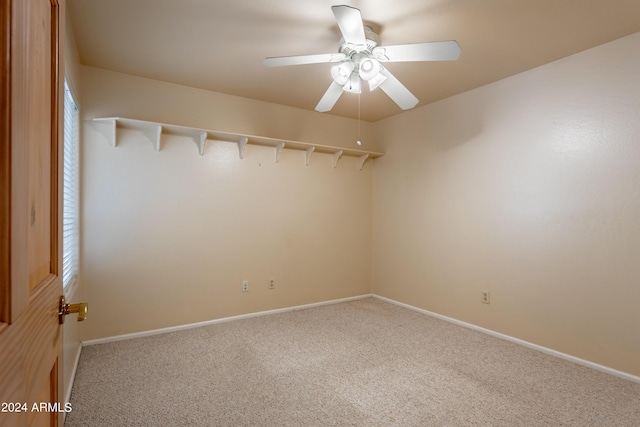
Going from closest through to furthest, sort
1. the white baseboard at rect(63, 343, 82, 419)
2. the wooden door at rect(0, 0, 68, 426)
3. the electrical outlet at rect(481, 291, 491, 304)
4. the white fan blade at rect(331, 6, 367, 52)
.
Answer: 1. the wooden door at rect(0, 0, 68, 426)
2. the white fan blade at rect(331, 6, 367, 52)
3. the white baseboard at rect(63, 343, 82, 419)
4. the electrical outlet at rect(481, 291, 491, 304)

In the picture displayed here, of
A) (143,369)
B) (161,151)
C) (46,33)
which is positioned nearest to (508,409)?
(143,369)

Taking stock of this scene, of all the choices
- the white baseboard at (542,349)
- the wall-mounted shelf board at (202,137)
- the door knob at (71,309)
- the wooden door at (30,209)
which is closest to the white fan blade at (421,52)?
the wooden door at (30,209)

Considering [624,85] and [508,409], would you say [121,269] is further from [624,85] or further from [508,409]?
[624,85]

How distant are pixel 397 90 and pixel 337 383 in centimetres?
203

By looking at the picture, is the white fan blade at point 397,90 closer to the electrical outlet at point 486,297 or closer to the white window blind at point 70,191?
the electrical outlet at point 486,297

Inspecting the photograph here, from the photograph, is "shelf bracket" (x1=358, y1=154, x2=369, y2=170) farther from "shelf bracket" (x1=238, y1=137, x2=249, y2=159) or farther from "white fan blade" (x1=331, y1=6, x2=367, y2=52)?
"white fan blade" (x1=331, y1=6, x2=367, y2=52)

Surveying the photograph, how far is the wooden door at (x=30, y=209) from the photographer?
435mm

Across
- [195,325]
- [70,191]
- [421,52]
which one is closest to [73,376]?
[195,325]

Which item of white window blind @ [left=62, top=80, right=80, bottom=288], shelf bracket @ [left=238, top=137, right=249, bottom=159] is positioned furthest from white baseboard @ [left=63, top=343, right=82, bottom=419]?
shelf bracket @ [left=238, top=137, right=249, bottom=159]

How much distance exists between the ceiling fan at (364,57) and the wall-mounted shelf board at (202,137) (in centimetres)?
122

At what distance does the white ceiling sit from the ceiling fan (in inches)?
9.8

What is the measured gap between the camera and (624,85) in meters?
2.32

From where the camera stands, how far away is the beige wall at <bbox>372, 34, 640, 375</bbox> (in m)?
2.34

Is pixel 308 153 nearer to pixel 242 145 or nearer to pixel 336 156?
pixel 336 156
